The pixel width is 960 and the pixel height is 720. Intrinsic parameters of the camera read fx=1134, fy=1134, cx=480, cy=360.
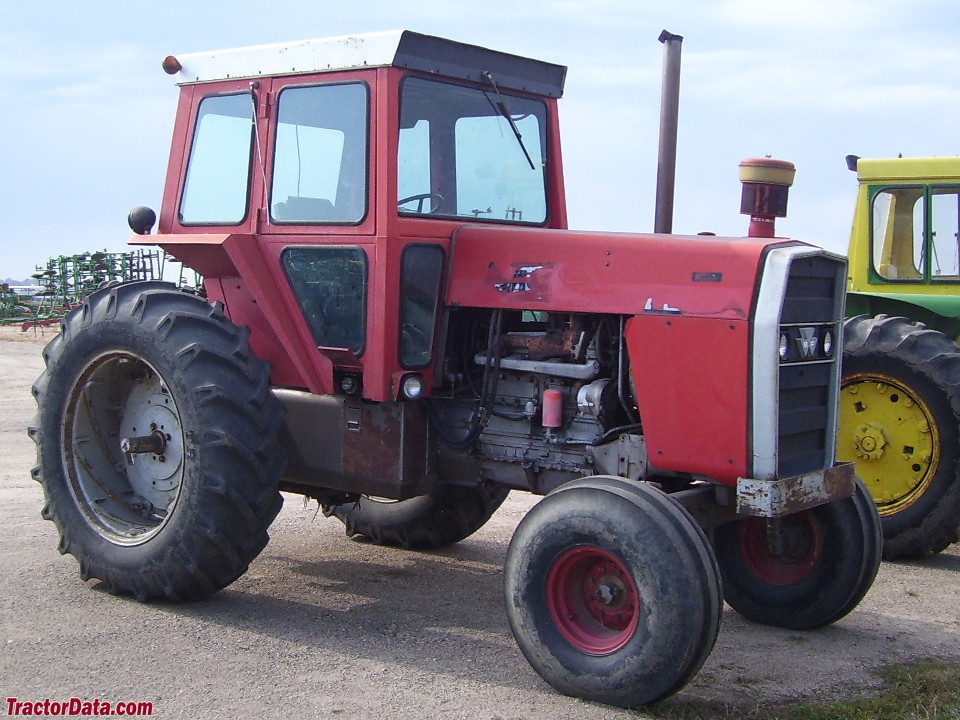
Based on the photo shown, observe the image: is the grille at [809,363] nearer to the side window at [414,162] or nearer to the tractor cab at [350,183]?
the tractor cab at [350,183]

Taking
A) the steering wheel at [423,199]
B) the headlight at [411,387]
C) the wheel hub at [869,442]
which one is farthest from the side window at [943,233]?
the headlight at [411,387]

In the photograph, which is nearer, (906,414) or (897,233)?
(906,414)

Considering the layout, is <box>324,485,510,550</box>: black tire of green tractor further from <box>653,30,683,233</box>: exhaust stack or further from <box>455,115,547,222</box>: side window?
<box>653,30,683,233</box>: exhaust stack

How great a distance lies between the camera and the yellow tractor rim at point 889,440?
704 centimetres

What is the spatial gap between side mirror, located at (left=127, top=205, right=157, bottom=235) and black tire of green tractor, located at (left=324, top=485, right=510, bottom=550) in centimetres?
182

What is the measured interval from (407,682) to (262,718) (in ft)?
2.11

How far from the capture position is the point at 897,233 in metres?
8.22

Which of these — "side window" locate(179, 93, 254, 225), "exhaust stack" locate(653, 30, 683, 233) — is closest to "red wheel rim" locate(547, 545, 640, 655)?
"side window" locate(179, 93, 254, 225)

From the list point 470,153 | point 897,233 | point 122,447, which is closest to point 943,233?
point 897,233

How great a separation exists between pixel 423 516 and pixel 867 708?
2.95 metres

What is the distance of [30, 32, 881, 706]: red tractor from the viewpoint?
14.6 feet

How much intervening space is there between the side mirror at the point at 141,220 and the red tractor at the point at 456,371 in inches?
0.7

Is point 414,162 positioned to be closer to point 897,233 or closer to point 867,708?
point 867,708

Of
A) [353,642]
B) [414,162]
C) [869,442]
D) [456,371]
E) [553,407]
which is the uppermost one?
[414,162]
